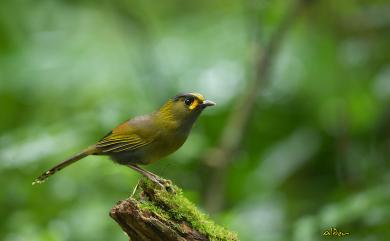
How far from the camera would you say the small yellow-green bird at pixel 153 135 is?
456 cm

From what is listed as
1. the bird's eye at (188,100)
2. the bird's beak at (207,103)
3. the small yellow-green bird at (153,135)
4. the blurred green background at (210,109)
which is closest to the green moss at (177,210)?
the small yellow-green bird at (153,135)

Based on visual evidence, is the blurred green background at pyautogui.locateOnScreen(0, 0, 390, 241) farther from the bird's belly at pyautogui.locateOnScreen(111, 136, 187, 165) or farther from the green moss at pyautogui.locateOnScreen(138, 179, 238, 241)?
the green moss at pyautogui.locateOnScreen(138, 179, 238, 241)

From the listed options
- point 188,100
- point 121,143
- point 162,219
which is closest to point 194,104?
point 188,100

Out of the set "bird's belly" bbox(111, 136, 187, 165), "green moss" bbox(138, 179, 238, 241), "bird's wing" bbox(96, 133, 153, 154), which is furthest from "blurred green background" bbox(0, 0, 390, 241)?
"green moss" bbox(138, 179, 238, 241)

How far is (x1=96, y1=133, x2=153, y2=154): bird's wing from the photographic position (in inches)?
182

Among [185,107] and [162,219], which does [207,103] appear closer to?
Result: [185,107]

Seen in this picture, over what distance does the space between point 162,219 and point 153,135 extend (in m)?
1.16

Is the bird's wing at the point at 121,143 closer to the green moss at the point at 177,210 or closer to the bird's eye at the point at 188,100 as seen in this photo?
the bird's eye at the point at 188,100

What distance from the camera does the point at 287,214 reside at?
269 inches

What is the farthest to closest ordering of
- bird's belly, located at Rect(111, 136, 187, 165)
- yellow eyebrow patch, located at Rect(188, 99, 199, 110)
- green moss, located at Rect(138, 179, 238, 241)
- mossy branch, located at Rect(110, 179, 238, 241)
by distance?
yellow eyebrow patch, located at Rect(188, 99, 199, 110) → bird's belly, located at Rect(111, 136, 187, 165) → green moss, located at Rect(138, 179, 238, 241) → mossy branch, located at Rect(110, 179, 238, 241)

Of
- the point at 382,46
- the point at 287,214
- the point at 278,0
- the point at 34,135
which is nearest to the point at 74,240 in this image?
the point at 34,135

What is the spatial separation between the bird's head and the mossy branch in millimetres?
920

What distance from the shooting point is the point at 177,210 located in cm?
365

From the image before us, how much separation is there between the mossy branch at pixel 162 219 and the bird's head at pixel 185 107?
92 cm
